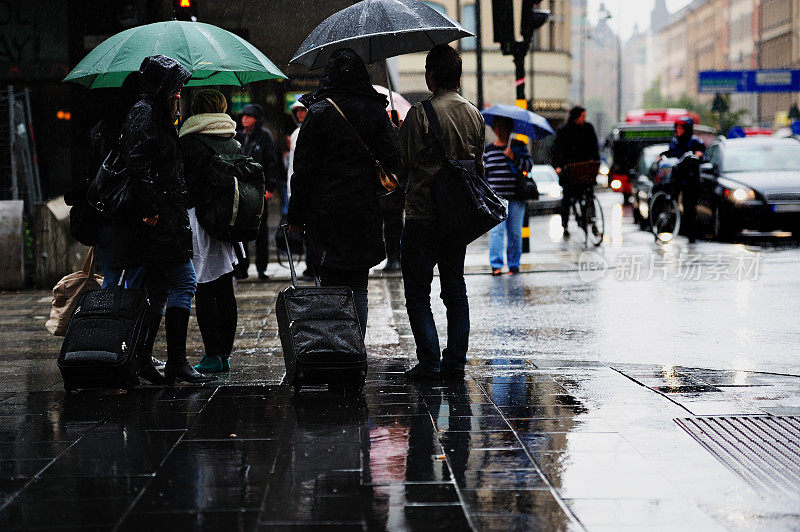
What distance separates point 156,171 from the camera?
6312 mm

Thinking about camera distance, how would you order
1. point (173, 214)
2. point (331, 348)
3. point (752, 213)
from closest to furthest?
point (331, 348)
point (173, 214)
point (752, 213)

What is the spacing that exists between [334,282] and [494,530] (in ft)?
9.80

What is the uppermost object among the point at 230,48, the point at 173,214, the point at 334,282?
the point at 230,48

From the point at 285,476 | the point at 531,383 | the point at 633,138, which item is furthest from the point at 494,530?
the point at 633,138

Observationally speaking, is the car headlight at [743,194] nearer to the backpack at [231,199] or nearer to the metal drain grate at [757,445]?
the backpack at [231,199]

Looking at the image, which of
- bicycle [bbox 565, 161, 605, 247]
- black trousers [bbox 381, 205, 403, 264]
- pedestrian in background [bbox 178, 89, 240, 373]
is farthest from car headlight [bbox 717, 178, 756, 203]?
pedestrian in background [bbox 178, 89, 240, 373]

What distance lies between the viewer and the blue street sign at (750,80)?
58.2 meters

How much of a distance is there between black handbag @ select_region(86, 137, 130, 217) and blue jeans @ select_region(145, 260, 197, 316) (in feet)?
1.55

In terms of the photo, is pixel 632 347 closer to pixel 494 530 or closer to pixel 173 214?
pixel 173 214

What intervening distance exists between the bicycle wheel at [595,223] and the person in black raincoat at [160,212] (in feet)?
35.4

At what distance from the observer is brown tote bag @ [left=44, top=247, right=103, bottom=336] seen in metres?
6.82

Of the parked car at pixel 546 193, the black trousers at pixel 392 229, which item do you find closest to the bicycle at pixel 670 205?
the black trousers at pixel 392 229

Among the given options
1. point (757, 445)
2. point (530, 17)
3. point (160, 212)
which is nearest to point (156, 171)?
point (160, 212)

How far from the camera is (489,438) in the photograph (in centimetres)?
502
